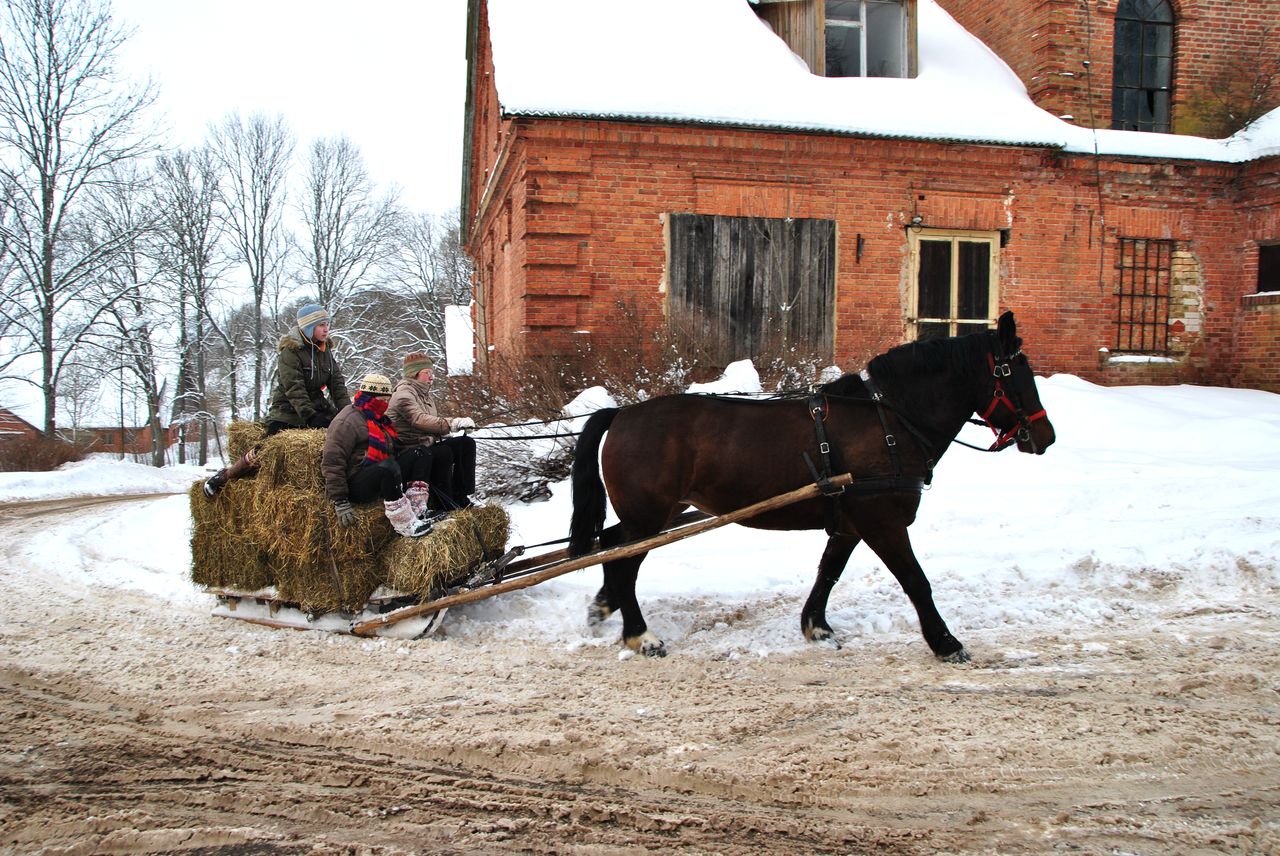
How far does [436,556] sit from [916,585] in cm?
276

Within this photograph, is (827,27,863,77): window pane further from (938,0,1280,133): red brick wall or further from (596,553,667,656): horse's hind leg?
(596,553,667,656): horse's hind leg

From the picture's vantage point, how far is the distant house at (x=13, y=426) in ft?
70.0

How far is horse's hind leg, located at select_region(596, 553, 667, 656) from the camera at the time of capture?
504 centimetres

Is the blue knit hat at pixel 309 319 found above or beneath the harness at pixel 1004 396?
above

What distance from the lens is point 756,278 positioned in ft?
41.2

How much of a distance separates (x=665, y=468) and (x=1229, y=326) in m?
12.9

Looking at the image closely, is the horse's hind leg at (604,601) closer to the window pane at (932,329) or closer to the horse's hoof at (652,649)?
the horse's hoof at (652,649)

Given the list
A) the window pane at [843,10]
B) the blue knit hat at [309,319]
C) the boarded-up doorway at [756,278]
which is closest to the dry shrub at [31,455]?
the boarded-up doorway at [756,278]

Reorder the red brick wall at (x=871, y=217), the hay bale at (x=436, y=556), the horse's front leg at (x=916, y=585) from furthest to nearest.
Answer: the red brick wall at (x=871, y=217)
the hay bale at (x=436, y=556)
the horse's front leg at (x=916, y=585)

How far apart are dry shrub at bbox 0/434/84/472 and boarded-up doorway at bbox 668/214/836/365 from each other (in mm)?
15357

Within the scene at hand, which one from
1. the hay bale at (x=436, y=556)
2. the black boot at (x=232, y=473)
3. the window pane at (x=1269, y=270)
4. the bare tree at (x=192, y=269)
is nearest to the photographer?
the hay bale at (x=436, y=556)

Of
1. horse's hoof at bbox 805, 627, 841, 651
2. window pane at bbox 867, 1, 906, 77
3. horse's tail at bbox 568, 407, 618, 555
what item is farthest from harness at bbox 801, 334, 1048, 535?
A: window pane at bbox 867, 1, 906, 77

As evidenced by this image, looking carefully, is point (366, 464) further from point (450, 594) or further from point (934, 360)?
point (934, 360)

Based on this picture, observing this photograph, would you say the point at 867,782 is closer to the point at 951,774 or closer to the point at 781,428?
the point at 951,774
